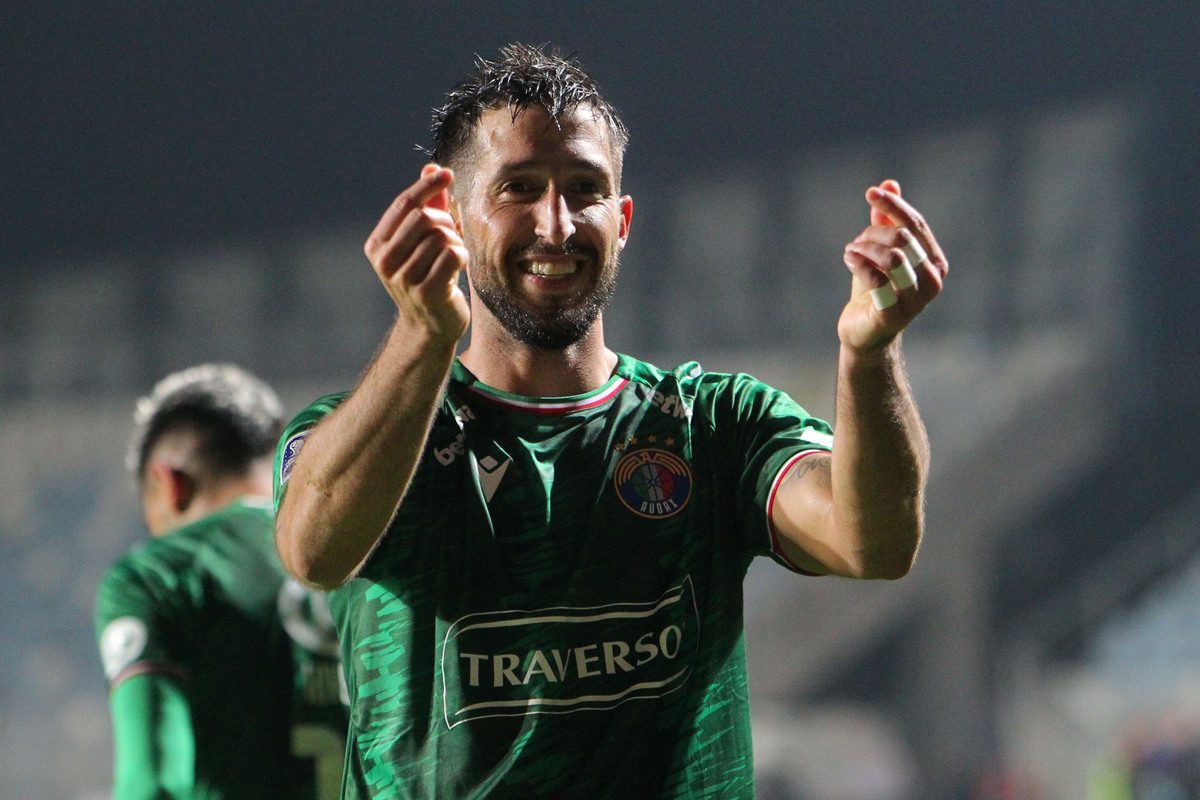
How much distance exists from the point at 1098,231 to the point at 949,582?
12.3ft

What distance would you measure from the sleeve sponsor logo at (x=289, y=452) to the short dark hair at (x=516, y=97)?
0.42 meters

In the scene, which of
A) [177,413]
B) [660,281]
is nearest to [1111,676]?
[660,281]

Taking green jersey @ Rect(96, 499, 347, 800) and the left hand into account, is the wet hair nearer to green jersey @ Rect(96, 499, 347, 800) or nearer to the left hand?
green jersey @ Rect(96, 499, 347, 800)

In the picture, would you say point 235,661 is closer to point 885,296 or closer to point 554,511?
point 554,511

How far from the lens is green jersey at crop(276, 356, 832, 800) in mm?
1481

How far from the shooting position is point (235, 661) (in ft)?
8.21

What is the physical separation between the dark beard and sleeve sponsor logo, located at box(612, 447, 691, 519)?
6.9 inches

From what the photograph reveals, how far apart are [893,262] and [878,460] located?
0.76ft

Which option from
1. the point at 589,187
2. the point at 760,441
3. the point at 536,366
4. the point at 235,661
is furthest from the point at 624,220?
the point at 235,661

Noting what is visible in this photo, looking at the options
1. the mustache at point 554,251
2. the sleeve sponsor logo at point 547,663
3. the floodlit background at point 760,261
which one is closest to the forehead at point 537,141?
the mustache at point 554,251

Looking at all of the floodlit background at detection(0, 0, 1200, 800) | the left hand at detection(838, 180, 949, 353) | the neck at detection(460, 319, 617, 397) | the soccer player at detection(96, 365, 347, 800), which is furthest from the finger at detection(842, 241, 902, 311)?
the floodlit background at detection(0, 0, 1200, 800)

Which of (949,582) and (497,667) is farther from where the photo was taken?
(949,582)

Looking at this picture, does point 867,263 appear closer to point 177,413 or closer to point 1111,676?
point 177,413

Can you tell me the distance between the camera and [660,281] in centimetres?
1260
